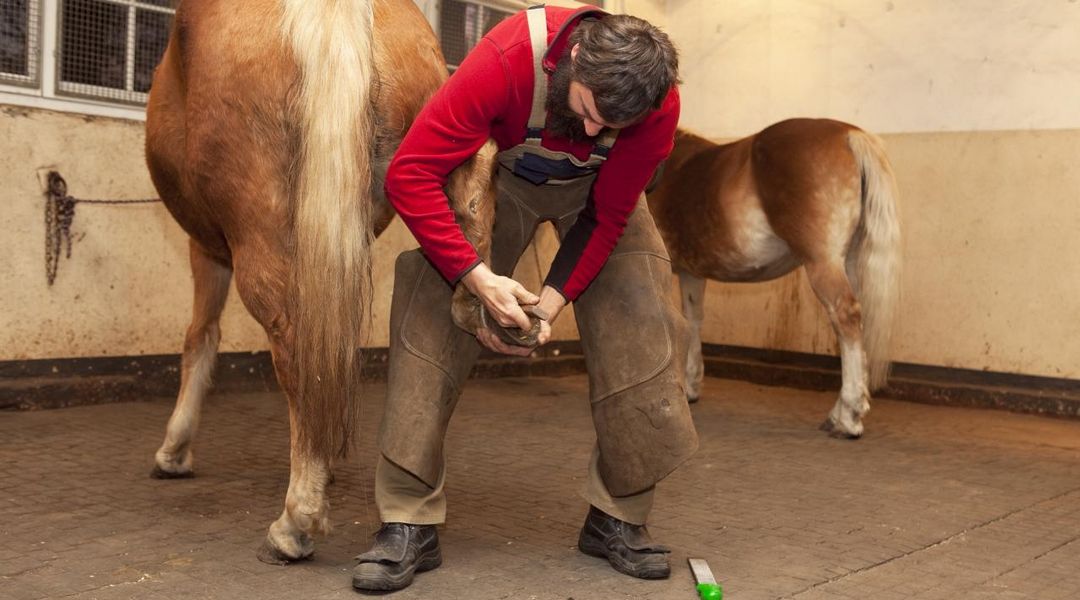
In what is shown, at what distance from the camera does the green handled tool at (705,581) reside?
277 centimetres

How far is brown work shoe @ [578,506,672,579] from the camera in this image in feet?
9.86

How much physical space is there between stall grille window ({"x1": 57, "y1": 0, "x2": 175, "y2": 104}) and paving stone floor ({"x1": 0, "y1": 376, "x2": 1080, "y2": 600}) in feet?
5.82

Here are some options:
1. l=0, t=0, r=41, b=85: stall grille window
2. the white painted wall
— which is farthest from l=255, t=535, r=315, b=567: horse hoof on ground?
the white painted wall

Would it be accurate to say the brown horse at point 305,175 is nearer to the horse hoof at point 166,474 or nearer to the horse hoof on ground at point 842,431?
the horse hoof at point 166,474

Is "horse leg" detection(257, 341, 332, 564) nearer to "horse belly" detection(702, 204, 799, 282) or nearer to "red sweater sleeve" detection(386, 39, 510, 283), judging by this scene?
"red sweater sleeve" detection(386, 39, 510, 283)

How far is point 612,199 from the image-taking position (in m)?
2.90

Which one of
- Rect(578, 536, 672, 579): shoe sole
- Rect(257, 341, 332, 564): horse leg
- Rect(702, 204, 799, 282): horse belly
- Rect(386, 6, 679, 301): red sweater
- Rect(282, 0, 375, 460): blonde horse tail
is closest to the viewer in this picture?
Rect(386, 6, 679, 301): red sweater

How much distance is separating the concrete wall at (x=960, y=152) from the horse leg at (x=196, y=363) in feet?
16.5

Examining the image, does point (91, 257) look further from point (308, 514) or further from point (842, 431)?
point (842, 431)

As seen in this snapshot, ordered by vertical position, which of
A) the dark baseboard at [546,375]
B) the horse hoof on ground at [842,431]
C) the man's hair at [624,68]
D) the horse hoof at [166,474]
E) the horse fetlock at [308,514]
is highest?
the man's hair at [624,68]

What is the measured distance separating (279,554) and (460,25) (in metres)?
5.19

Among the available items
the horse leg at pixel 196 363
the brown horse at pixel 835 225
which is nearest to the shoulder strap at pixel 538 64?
the horse leg at pixel 196 363

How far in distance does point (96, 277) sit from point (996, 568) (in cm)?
471

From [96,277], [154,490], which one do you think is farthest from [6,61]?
[154,490]
